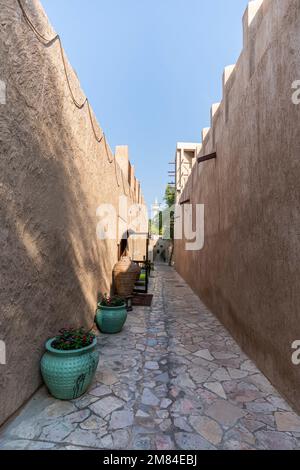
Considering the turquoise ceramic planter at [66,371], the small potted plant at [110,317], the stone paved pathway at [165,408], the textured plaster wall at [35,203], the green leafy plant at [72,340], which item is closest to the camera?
the stone paved pathway at [165,408]

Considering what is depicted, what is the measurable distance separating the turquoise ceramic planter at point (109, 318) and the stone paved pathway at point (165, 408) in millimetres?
413

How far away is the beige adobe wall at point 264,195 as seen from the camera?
2.52 m

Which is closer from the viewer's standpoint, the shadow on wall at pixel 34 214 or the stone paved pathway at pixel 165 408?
the stone paved pathway at pixel 165 408

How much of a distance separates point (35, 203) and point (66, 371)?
71.1 inches

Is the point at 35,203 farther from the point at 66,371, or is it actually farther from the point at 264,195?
the point at 264,195

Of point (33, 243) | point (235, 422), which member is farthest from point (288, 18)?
point (235, 422)

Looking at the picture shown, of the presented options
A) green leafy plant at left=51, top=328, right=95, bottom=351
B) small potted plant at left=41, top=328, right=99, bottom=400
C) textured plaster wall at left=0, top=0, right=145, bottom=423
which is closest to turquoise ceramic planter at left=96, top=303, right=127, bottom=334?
textured plaster wall at left=0, top=0, right=145, bottom=423

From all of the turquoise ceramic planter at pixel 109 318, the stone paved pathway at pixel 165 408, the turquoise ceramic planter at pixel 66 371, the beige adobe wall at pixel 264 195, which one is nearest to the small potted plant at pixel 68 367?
the turquoise ceramic planter at pixel 66 371

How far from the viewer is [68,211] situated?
3.58 meters

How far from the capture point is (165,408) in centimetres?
247

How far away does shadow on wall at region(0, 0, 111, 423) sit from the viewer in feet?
7.25

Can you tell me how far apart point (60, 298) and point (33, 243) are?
3.28ft

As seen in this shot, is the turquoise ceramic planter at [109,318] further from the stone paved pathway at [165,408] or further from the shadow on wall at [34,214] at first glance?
the shadow on wall at [34,214]

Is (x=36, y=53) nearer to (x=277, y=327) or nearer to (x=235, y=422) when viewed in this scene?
(x=277, y=327)
